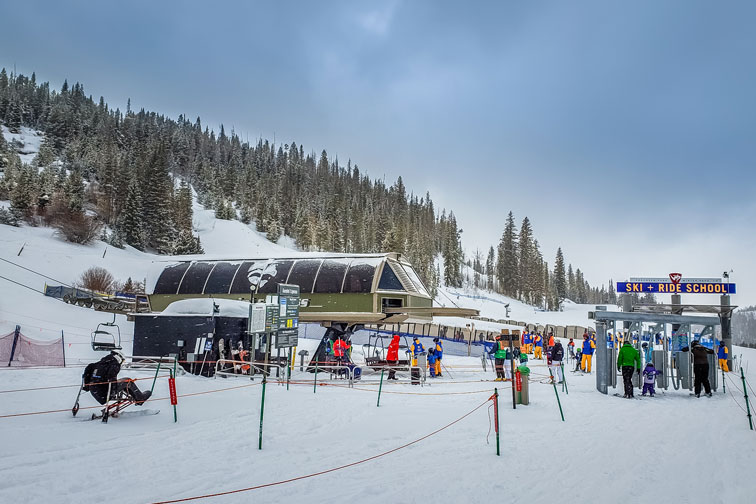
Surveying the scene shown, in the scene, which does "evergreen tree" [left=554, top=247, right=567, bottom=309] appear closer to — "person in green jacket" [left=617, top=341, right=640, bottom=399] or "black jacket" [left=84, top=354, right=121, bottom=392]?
"person in green jacket" [left=617, top=341, right=640, bottom=399]

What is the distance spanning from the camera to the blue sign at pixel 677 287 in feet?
77.3

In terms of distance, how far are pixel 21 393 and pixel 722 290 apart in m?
29.8

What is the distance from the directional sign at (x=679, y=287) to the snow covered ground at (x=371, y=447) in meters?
9.55

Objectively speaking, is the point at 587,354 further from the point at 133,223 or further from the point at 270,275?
the point at 133,223

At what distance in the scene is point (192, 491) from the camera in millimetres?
5344

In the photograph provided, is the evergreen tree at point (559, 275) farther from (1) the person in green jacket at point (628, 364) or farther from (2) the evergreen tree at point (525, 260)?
(1) the person in green jacket at point (628, 364)

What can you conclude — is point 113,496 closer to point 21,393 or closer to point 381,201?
point 21,393

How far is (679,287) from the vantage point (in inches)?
942

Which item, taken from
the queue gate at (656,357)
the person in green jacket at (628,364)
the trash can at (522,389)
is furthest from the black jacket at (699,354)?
the trash can at (522,389)

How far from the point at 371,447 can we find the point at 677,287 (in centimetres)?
2259

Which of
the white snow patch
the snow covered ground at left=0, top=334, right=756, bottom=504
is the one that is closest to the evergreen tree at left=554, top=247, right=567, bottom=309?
the snow covered ground at left=0, top=334, right=756, bottom=504

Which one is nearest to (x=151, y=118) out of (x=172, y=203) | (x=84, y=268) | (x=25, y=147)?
(x=25, y=147)

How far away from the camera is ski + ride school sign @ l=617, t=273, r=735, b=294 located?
23672 mm

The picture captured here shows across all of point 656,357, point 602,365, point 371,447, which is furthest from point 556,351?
point 371,447
